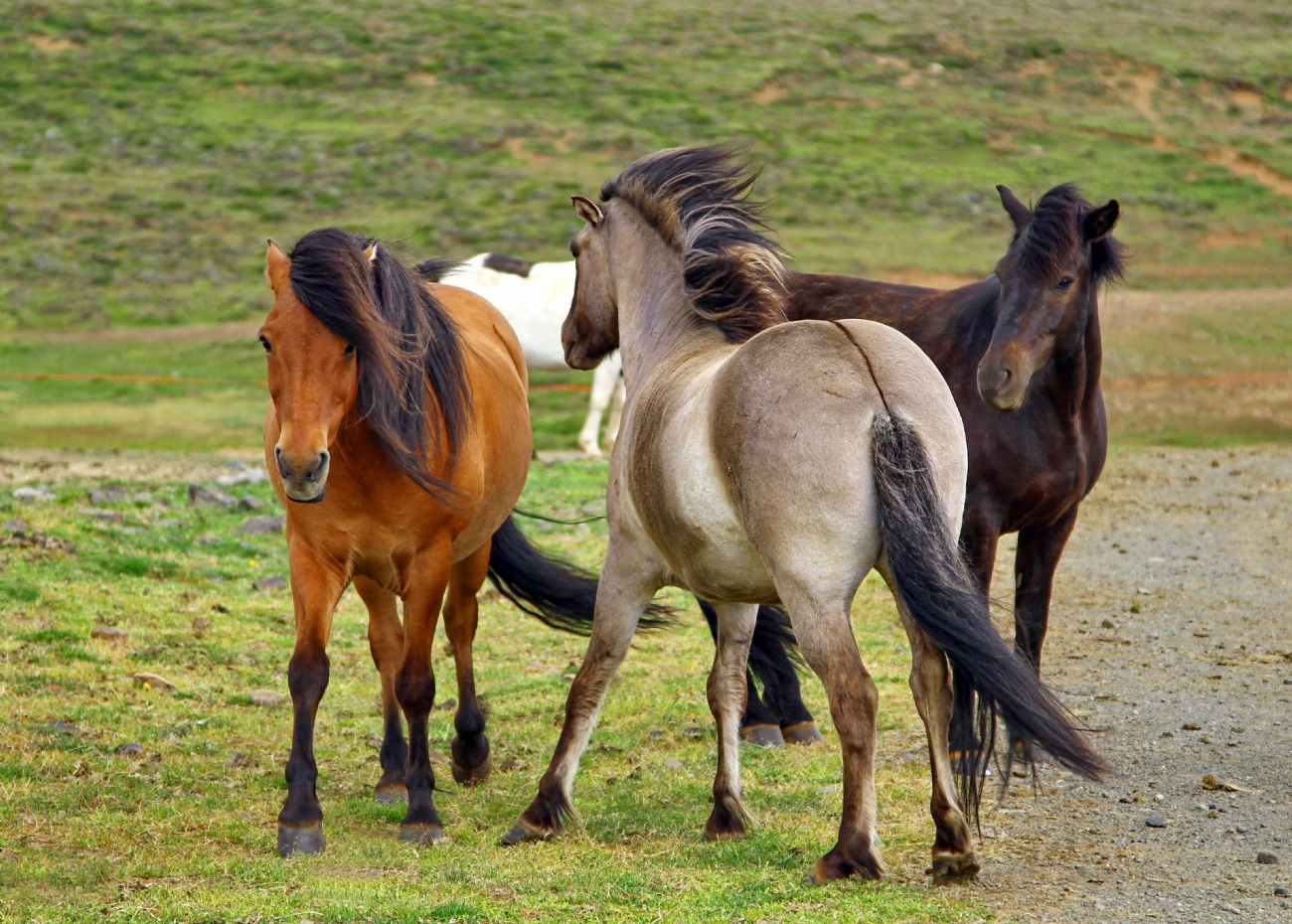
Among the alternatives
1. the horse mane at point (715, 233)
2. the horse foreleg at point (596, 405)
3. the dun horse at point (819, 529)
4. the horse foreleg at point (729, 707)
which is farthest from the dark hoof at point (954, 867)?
the horse foreleg at point (596, 405)

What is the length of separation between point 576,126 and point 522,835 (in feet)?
111

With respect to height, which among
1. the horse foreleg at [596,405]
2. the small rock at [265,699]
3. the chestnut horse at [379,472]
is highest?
the chestnut horse at [379,472]

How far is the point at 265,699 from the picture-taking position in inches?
242

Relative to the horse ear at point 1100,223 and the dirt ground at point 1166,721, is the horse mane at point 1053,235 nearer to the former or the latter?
the horse ear at point 1100,223

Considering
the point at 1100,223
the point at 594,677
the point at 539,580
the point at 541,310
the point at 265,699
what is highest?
the point at 1100,223

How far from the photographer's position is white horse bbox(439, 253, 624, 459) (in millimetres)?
14023

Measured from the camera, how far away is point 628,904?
359cm

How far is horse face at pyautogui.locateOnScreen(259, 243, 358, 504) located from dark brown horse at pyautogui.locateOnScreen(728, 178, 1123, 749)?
66.0 inches

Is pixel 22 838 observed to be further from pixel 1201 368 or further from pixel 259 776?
pixel 1201 368

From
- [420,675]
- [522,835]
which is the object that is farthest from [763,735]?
[420,675]

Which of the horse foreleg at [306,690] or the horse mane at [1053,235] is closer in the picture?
the horse foreleg at [306,690]

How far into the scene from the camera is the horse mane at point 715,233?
4512 mm

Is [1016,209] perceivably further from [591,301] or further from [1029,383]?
[591,301]

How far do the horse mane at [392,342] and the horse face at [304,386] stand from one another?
52 mm
